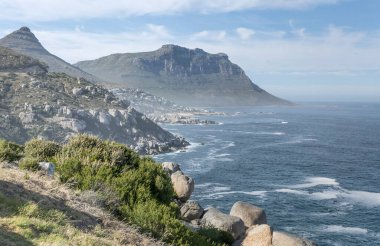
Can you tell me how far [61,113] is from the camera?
107000 millimetres

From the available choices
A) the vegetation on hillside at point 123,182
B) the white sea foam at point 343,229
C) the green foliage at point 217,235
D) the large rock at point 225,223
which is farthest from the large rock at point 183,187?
the white sea foam at point 343,229

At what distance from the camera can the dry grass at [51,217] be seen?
11828 mm

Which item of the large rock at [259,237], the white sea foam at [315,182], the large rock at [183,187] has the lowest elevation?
the white sea foam at [315,182]

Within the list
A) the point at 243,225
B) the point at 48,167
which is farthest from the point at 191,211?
the point at 48,167

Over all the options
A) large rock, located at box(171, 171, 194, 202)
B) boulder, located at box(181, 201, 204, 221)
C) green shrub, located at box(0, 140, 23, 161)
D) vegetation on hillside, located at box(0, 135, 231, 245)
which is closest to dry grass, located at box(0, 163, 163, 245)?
vegetation on hillside, located at box(0, 135, 231, 245)

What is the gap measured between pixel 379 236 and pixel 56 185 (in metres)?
41.2

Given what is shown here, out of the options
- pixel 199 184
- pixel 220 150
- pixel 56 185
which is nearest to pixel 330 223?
pixel 199 184

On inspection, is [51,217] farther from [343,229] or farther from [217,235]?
[343,229]

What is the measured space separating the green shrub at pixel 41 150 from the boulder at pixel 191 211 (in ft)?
34.8

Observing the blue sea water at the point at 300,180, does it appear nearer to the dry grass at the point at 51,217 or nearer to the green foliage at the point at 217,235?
the green foliage at the point at 217,235

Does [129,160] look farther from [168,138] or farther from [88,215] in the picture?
[168,138]

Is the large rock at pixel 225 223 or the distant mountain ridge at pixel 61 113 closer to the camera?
the large rock at pixel 225 223

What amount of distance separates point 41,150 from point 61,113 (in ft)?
287

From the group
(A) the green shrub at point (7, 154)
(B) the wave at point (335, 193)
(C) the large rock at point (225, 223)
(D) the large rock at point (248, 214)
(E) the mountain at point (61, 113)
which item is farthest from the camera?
(E) the mountain at point (61, 113)
